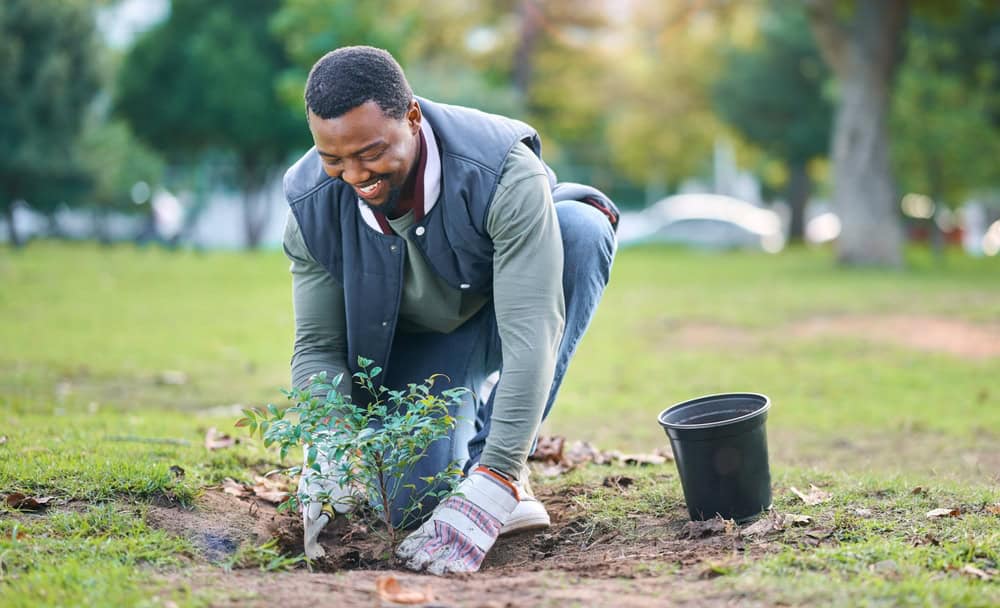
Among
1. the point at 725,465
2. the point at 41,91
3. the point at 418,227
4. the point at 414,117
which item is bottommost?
the point at 725,465

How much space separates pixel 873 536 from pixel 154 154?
31.6 metres

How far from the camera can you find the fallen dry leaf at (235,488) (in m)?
4.23

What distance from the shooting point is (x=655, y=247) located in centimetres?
3127

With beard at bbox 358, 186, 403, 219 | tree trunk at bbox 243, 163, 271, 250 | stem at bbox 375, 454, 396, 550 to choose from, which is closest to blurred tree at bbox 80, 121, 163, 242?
tree trunk at bbox 243, 163, 271, 250

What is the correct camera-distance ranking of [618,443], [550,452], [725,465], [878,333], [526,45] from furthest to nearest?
[526,45] → [878,333] → [618,443] → [550,452] → [725,465]

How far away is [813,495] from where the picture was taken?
4.17m

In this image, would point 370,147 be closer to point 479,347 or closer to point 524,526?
point 479,347

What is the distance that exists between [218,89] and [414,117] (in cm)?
2532

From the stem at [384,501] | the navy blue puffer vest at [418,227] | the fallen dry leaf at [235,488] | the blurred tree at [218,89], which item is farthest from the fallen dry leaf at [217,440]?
the blurred tree at [218,89]

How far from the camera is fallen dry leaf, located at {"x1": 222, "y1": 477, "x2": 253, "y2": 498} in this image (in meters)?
4.23

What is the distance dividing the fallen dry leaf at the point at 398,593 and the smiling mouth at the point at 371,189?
4.07ft

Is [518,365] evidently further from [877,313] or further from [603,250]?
[877,313]

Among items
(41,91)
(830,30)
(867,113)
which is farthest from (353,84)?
(41,91)

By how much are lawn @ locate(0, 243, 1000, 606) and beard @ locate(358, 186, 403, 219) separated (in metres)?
1.20
